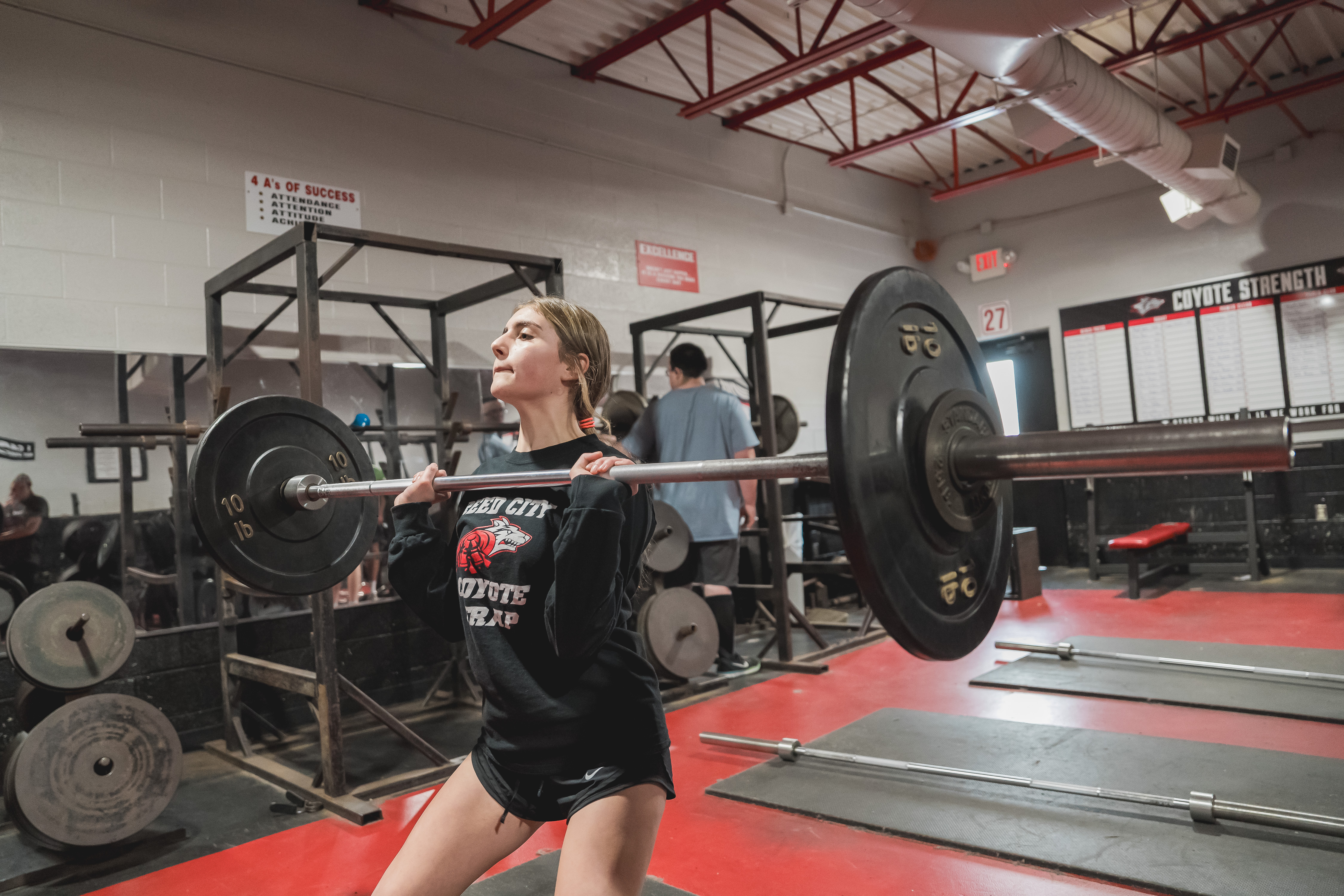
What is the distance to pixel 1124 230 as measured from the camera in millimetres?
7387

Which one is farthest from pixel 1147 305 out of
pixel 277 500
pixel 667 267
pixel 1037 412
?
pixel 277 500

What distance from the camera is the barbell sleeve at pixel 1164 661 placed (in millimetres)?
3443

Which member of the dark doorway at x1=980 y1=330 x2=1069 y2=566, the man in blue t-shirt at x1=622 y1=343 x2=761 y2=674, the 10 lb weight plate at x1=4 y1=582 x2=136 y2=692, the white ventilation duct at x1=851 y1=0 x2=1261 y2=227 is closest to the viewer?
the 10 lb weight plate at x1=4 y1=582 x2=136 y2=692

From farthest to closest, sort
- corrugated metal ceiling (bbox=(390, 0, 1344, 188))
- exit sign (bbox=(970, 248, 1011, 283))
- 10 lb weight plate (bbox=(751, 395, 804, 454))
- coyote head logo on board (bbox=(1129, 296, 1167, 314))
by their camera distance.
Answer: exit sign (bbox=(970, 248, 1011, 283)), coyote head logo on board (bbox=(1129, 296, 1167, 314)), 10 lb weight plate (bbox=(751, 395, 804, 454)), corrugated metal ceiling (bbox=(390, 0, 1344, 188))

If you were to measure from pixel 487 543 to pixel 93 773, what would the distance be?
198cm

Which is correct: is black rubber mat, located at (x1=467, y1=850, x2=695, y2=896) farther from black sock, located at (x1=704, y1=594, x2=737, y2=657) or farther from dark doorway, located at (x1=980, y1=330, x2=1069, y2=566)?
dark doorway, located at (x1=980, y1=330, x2=1069, y2=566)

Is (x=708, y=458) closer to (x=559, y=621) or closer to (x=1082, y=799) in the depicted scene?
(x=1082, y=799)

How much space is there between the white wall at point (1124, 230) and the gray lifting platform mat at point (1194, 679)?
355cm

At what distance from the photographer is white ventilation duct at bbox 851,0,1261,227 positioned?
11.2ft

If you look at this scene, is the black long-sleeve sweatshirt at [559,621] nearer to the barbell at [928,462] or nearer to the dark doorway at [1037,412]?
the barbell at [928,462]

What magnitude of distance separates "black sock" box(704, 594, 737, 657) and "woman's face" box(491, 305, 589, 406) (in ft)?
9.95

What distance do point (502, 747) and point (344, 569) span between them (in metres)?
0.89

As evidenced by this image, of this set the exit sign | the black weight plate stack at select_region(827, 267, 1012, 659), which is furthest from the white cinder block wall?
the black weight plate stack at select_region(827, 267, 1012, 659)

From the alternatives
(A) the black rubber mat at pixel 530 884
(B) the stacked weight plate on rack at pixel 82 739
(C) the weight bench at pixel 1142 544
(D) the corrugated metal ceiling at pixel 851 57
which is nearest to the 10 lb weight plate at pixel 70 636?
(B) the stacked weight plate on rack at pixel 82 739
